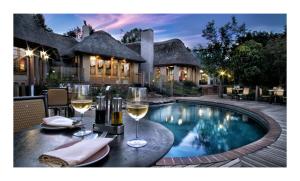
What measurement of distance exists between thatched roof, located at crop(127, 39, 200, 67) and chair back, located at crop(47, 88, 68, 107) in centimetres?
1377

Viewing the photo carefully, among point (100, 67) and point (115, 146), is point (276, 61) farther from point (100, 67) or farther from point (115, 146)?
point (115, 146)

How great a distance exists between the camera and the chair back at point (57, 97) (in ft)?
14.4

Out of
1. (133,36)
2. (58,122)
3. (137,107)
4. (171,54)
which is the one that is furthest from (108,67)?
(133,36)

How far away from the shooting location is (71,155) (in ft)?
2.50

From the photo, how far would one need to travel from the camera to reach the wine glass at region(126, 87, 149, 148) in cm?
102

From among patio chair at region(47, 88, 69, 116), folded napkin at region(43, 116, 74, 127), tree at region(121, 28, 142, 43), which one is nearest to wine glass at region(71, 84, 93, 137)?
folded napkin at region(43, 116, 74, 127)

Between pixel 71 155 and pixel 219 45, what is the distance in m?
15.1

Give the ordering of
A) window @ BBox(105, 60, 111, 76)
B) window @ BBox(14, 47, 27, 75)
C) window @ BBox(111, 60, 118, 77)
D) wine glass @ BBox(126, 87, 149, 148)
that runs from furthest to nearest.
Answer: window @ BBox(111, 60, 118, 77), window @ BBox(105, 60, 111, 76), window @ BBox(14, 47, 27, 75), wine glass @ BBox(126, 87, 149, 148)

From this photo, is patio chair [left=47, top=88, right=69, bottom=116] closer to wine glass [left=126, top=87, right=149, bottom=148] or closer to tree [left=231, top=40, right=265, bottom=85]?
wine glass [left=126, top=87, right=149, bottom=148]

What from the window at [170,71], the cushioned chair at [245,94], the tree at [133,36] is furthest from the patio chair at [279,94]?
the tree at [133,36]
